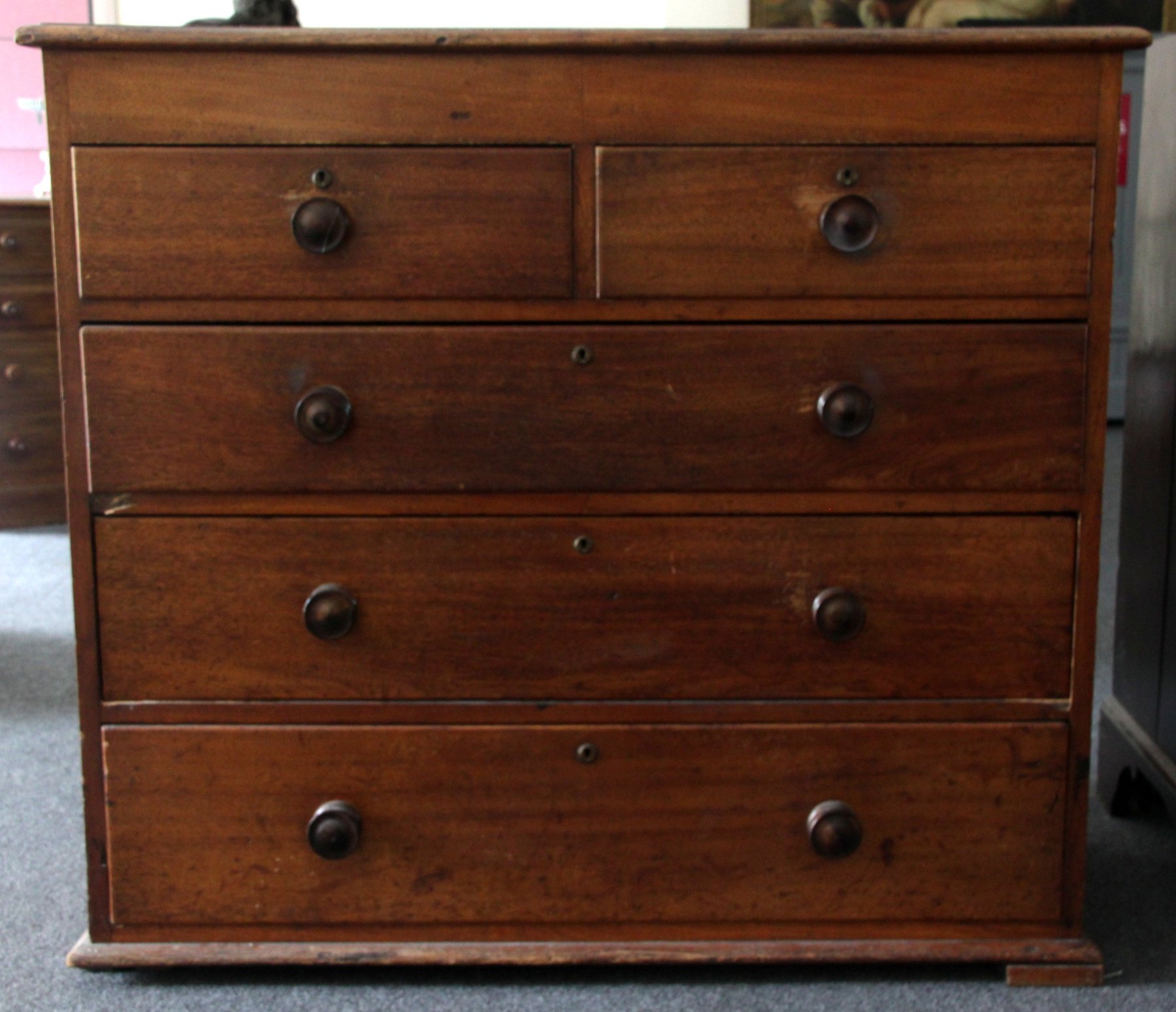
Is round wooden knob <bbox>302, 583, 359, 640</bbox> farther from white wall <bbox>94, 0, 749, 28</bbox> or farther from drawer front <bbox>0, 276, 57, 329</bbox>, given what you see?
white wall <bbox>94, 0, 749, 28</bbox>

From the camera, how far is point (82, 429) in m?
1.31

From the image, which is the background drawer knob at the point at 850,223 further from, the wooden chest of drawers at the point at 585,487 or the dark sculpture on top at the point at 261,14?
the dark sculpture on top at the point at 261,14

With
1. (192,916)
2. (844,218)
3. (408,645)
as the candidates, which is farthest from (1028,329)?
(192,916)

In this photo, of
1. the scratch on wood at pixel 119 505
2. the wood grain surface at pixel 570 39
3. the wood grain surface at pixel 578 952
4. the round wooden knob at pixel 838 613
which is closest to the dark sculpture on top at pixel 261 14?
the wood grain surface at pixel 570 39

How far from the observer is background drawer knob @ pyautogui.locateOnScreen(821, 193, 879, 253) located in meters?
1.27

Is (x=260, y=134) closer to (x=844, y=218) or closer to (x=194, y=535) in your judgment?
(x=194, y=535)

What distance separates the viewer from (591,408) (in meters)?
1.31

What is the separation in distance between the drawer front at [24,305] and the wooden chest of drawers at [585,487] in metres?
2.41

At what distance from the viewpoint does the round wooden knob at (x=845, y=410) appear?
4.25ft

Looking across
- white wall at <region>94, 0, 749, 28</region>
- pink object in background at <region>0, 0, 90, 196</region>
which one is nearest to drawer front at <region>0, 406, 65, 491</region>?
pink object in background at <region>0, 0, 90, 196</region>

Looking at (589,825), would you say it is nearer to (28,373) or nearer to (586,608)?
(586,608)

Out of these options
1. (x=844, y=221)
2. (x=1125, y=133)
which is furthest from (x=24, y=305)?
(x=1125, y=133)

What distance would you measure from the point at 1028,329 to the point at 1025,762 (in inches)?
17.6

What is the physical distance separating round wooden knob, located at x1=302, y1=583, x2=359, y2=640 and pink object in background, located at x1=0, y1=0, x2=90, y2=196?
3713mm
